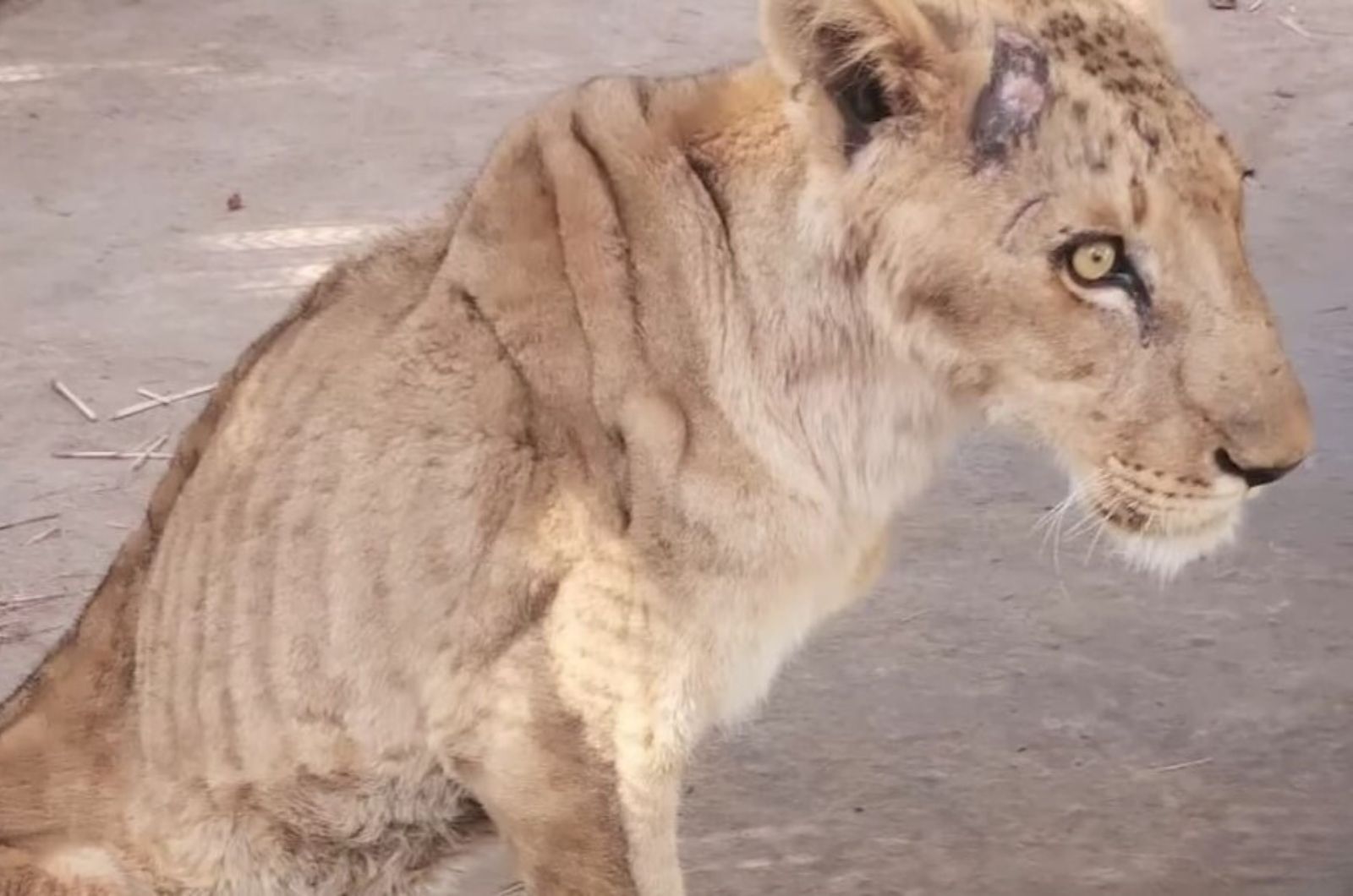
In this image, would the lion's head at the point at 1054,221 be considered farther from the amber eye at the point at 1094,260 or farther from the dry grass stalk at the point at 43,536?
the dry grass stalk at the point at 43,536

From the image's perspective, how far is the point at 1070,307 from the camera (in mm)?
1900

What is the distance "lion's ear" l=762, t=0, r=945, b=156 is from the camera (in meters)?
1.88

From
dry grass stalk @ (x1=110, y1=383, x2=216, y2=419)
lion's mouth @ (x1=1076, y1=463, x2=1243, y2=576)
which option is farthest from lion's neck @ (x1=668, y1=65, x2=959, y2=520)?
dry grass stalk @ (x1=110, y1=383, x2=216, y2=419)

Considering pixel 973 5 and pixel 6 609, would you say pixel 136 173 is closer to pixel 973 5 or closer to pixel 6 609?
pixel 6 609

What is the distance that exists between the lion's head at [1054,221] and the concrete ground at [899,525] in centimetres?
46

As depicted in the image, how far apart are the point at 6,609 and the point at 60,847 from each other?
1.34 metres

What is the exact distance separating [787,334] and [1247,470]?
0.44m

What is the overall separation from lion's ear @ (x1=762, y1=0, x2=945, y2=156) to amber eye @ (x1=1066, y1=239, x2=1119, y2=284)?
191mm

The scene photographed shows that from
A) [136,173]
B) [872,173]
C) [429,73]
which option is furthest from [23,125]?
[872,173]

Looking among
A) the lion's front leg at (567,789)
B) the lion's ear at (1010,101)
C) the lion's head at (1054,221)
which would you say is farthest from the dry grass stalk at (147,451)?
the lion's ear at (1010,101)

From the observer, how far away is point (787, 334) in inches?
82.6

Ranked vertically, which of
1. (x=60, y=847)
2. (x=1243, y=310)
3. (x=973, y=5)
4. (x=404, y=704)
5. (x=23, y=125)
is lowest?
(x=23, y=125)

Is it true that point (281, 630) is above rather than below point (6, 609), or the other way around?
above

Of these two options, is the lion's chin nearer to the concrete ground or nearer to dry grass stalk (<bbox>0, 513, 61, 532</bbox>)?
the concrete ground
